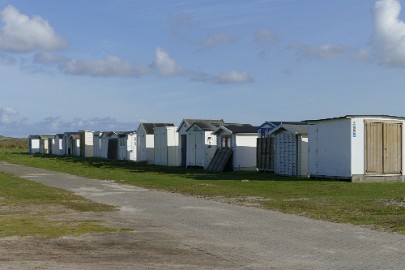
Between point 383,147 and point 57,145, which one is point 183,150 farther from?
point 57,145

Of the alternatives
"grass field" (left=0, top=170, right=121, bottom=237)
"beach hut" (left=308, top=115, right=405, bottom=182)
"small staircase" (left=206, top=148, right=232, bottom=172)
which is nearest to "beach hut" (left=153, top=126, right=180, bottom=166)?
"small staircase" (left=206, top=148, right=232, bottom=172)

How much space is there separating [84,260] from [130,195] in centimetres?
1442

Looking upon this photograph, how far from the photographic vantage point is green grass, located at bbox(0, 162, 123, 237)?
14391 mm

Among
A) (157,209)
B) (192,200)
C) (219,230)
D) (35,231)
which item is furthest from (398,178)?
(35,231)

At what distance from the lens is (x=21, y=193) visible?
25.7 m

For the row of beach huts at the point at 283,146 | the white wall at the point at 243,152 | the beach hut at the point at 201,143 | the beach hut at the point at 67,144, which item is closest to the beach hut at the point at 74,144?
the beach hut at the point at 67,144

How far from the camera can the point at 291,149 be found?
38094 millimetres

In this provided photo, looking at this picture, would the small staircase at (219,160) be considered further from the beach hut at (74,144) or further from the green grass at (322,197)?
the beach hut at (74,144)

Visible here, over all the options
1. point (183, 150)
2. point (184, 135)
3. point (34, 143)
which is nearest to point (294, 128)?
point (184, 135)

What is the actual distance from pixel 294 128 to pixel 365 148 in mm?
7825

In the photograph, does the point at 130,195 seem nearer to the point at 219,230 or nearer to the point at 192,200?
the point at 192,200

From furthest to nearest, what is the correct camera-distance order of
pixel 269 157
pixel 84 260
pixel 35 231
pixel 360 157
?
pixel 269 157 → pixel 360 157 → pixel 35 231 → pixel 84 260

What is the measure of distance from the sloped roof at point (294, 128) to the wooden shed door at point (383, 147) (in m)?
6.29

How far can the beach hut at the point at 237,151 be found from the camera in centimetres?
4554
